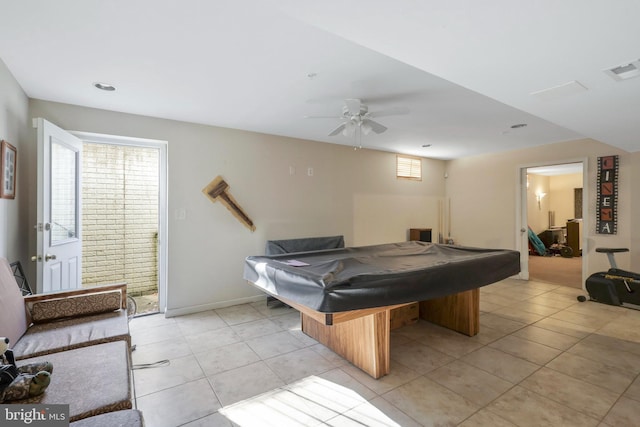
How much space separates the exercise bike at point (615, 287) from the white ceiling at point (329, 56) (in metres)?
1.82

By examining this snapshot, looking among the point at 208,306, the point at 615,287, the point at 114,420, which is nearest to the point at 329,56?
the point at 114,420

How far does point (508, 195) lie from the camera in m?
5.74

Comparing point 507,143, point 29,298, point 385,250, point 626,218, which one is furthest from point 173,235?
point 626,218

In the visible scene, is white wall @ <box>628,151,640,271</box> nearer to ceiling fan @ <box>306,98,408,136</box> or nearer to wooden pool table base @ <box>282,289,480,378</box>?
wooden pool table base @ <box>282,289,480,378</box>

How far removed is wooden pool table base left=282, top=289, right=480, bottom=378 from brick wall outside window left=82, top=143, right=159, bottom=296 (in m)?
3.19

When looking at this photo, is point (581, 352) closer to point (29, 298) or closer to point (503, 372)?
point (503, 372)

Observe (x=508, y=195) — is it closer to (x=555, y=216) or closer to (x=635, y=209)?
(x=635, y=209)

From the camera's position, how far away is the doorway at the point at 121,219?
4.38 meters

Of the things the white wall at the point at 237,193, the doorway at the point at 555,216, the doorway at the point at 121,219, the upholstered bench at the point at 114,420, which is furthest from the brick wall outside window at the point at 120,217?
the doorway at the point at 555,216

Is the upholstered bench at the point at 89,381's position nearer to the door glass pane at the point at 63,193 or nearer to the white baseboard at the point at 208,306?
the door glass pane at the point at 63,193

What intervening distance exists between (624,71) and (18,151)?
4880 mm

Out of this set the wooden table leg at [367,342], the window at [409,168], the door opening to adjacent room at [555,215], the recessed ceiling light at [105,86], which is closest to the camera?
the wooden table leg at [367,342]
